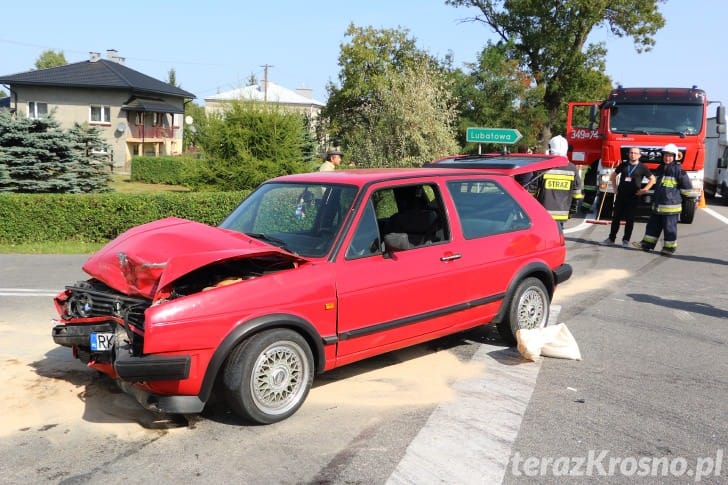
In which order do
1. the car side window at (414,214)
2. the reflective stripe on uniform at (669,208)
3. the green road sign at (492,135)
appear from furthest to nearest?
the green road sign at (492,135) → the reflective stripe on uniform at (669,208) → the car side window at (414,214)

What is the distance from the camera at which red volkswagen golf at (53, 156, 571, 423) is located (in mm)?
4262

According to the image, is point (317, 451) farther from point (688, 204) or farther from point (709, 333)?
point (688, 204)

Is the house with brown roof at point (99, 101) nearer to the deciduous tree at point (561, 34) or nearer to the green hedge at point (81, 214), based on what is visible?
the deciduous tree at point (561, 34)

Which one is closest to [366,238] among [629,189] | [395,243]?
[395,243]

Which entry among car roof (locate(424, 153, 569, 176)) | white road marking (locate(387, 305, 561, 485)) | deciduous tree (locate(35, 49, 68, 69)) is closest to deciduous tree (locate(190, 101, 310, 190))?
car roof (locate(424, 153, 569, 176))

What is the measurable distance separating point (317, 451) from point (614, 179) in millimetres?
11739

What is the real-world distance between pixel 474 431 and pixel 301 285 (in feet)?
4.86

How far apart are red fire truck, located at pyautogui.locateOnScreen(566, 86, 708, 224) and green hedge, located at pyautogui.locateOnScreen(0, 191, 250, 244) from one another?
10.3 m

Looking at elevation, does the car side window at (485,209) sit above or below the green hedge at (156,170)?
above

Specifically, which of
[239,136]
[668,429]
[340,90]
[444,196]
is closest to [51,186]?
[239,136]

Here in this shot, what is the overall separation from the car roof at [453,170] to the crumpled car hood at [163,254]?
2.94 feet

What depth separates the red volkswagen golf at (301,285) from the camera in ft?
14.0

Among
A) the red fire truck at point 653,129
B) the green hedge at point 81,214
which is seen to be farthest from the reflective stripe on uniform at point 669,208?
the green hedge at point 81,214

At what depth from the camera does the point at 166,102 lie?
5391 centimetres
